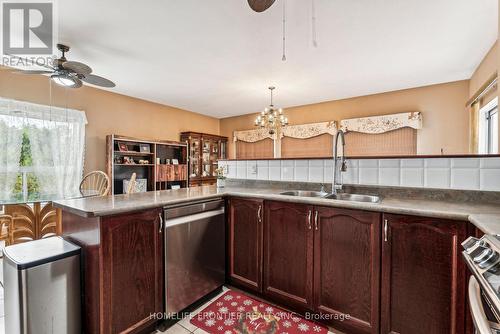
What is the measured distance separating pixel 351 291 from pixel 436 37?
2.72 metres

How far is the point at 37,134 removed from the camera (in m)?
3.38

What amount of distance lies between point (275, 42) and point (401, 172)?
6.02ft

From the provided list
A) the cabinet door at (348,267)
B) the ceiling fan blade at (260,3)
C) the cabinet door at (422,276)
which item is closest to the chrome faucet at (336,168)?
the cabinet door at (348,267)

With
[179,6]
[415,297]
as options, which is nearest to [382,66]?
[179,6]

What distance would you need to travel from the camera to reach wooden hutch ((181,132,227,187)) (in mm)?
5465

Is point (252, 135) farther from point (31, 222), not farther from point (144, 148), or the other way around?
point (31, 222)

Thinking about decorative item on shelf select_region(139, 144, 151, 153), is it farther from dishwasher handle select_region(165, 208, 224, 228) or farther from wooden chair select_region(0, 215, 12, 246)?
dishwasher handle select_region(165, 208, 224, 228)

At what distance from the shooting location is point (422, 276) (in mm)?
1311

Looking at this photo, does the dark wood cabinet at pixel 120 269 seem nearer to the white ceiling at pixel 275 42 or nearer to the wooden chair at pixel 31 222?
the wooden chair at pixel 31 222

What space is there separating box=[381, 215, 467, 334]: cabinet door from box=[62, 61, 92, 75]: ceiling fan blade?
9.71ft

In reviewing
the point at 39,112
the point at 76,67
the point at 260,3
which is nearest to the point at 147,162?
the point at 39,112

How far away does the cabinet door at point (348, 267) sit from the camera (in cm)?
145

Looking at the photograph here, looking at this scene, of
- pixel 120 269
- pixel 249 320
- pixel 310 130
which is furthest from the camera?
pixel 310 130

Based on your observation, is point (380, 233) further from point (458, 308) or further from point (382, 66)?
point (382, 66)
